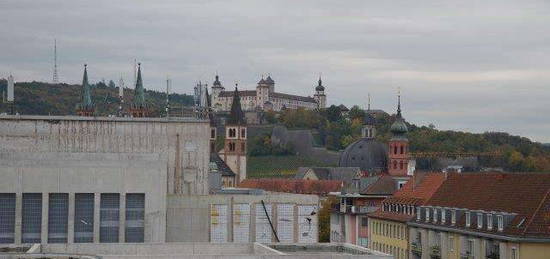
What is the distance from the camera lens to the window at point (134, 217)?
223ft

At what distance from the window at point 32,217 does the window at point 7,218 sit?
0.58 meters

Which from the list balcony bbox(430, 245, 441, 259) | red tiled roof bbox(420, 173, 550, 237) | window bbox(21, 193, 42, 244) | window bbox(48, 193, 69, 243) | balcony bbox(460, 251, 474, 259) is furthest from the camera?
balcony bbox(430, 245, 441, 259)

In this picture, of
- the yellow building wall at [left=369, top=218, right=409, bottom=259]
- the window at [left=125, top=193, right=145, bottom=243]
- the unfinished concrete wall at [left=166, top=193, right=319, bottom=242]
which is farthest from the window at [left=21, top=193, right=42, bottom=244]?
the yellow building wall at [left=369, top=218, right=409, bottom=259]

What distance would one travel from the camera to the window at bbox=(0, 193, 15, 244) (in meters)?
66.2

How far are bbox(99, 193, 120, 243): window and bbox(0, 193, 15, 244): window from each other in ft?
15.3

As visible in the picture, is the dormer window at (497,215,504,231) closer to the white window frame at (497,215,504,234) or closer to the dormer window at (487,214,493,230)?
the white window frame at (497,215,504,234)

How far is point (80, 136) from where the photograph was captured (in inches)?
2928

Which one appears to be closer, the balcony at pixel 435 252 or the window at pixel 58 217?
the window at pixel 58 217

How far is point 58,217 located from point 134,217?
4128 mm

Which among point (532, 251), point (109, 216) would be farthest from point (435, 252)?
point (109, 216)

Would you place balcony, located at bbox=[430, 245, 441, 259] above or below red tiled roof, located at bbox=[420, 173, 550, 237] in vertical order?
below

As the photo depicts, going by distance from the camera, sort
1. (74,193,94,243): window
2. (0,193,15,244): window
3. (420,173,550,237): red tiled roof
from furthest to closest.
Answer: (420,173,550,237): red tiled roof < (74,193,94,243): window < (0,193,15,244): window

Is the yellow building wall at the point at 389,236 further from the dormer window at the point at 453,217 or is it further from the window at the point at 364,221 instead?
the dormer window at the point at 453,217

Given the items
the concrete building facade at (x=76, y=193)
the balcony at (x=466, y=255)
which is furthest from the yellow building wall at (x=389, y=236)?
the concrete building facade at (x=76, y=193)
